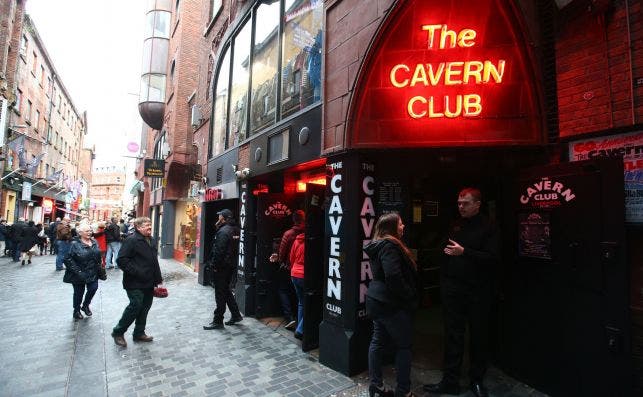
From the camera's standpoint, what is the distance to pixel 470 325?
371 centimetres

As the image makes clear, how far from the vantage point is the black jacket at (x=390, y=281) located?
10.8 ft

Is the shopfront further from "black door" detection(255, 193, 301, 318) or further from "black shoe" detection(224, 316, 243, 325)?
"black shoe" detection(224, 316, 243, 325)

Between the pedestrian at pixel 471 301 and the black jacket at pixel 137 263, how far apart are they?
4.28m

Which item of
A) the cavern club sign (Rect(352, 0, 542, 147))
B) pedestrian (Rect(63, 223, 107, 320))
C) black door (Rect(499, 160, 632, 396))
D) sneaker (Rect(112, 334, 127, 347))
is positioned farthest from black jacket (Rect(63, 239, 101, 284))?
black door (Rect(499, 160, 632, 396))

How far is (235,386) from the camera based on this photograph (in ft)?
12.8

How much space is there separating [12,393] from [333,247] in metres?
3.95

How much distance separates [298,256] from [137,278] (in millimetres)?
2507

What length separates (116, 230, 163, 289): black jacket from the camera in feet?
16.9

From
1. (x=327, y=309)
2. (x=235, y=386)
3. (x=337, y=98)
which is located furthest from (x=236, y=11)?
(x=235, y=386)

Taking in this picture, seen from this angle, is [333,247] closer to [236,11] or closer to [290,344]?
[290,344]

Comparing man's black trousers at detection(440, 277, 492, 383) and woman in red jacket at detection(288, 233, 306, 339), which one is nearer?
man's black trousers at detection(440, 277, 492, 383)

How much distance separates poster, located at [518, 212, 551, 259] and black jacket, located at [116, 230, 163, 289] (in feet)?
17.3

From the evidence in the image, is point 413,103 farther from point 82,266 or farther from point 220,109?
point 220,109

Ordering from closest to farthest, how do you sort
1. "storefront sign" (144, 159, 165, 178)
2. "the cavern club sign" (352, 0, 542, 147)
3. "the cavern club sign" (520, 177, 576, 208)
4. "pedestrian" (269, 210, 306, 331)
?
1. "the cavern club sign" (520, 177, 576, 208)
2. "the cavern club sign" (352, 0, 542, 147)
3. "pedestrian" (269, 210, 306, 331)
4. "storefront sign" (144, 159, 165, 178)
